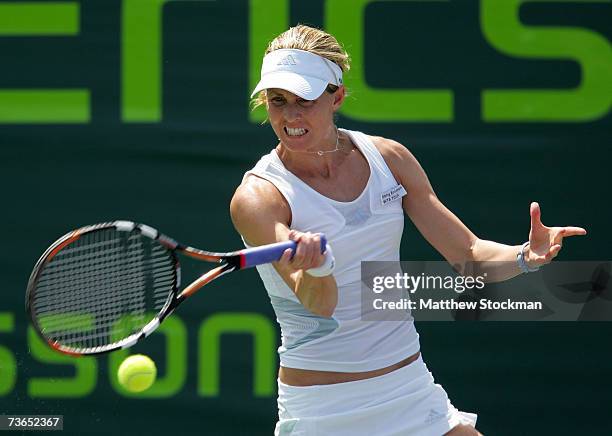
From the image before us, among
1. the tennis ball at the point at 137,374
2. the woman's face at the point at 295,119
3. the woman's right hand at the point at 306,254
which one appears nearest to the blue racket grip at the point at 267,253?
the woman's right hand at the point at 306,254

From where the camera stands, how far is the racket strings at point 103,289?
3143 mm

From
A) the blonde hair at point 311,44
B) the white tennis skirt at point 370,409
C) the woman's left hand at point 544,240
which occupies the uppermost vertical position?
the blonde hair at point 311,44

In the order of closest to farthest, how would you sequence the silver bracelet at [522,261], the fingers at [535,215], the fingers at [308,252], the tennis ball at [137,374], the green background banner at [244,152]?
the fingers at [308,252] < the fingers at [535,215] < the silver bracelet at [522,261] < the tennis ball at [137,374] < the green background banner at [244,152]

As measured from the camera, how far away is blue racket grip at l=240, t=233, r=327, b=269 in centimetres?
275

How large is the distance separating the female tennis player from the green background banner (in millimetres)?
1368

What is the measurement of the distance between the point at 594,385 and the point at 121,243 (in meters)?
2.16

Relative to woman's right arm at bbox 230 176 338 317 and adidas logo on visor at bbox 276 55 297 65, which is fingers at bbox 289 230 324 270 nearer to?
woman's right arm at bbox 230 176 338 317

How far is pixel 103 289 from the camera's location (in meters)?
3.19

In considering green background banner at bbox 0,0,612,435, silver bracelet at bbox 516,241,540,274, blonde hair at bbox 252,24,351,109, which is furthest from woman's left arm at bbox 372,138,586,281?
green background banner at bbox 0,0,612,435

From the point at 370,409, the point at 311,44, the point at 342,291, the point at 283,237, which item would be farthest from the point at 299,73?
the point at 370,409

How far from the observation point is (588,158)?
453 cm

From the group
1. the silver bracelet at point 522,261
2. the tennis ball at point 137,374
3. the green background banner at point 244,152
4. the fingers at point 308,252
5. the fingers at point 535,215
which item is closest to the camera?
the fingers at point 308,252

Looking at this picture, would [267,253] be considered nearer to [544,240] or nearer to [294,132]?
[294,132]

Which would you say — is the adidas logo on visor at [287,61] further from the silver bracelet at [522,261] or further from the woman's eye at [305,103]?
the silver bracelet at [522,261]
